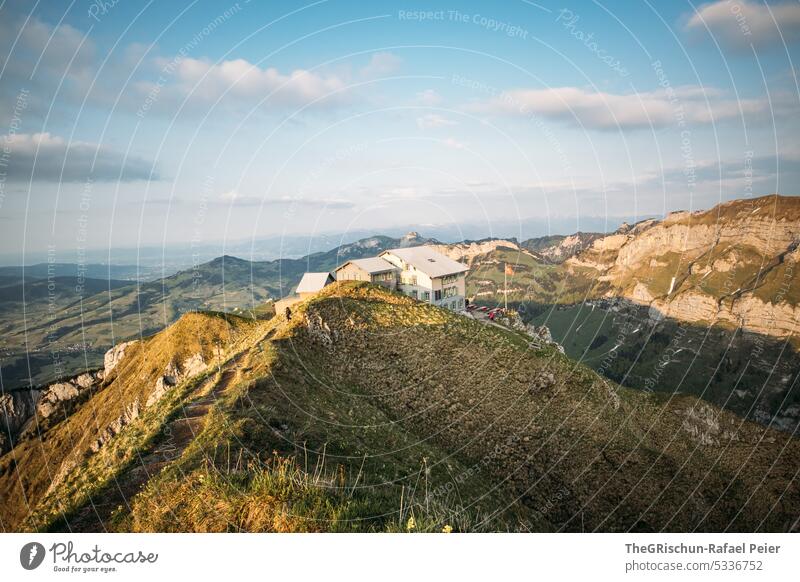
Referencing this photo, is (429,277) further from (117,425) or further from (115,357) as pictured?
(115,357)

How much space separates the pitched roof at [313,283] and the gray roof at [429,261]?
1031cm

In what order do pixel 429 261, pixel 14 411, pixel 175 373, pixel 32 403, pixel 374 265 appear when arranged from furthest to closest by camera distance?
1. pixel 429 261
2. pixel 374 265
3. pixel 32 403
4. pixel 14 411
5. pixel 175 373

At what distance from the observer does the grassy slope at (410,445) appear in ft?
28.0

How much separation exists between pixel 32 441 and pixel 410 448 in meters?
48.8

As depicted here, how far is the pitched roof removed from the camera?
50594 millimetres

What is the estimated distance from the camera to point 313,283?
52000 millimetres

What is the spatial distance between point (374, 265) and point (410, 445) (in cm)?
3568

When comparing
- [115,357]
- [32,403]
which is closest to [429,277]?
[115,357]

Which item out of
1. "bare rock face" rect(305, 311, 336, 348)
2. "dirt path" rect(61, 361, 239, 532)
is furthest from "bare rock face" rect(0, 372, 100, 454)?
"dirt path" rect(61, 361, 239, 532)

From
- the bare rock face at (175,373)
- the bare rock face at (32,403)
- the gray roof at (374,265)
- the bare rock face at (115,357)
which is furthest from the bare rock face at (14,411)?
the gray roof at (374,265)

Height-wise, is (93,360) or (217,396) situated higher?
(217,396)
